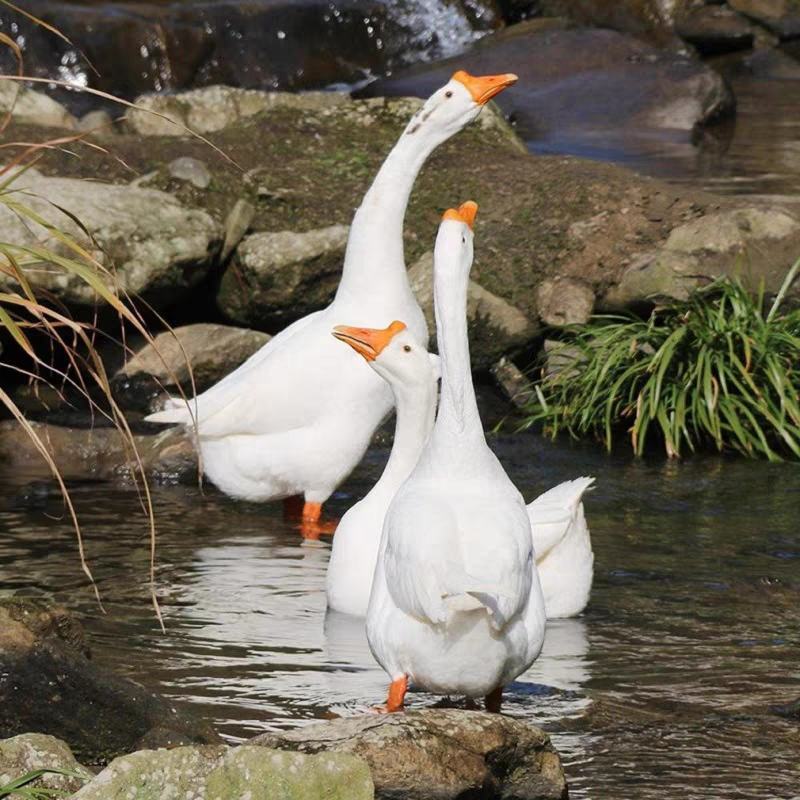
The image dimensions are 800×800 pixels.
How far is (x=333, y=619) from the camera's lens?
5.66m

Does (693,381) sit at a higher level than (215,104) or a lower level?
lower

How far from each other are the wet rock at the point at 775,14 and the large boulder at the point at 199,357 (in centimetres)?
1303

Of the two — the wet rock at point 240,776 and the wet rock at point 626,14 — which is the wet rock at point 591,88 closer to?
the wet rock at point 626,14

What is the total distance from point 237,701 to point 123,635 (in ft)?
2.66

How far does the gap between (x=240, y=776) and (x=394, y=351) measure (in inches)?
91.6

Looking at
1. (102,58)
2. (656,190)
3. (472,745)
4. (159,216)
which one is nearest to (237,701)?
(472,745)

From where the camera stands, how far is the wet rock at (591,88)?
15.0 metres

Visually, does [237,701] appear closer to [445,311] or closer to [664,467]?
[445,311]

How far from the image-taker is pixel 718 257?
8.88 m

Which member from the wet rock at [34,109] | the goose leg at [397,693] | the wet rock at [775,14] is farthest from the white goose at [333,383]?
the wet rock at [775,14]

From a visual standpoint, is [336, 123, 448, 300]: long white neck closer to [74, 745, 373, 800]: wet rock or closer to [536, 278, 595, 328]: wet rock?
[536, 278, 595, 328]: wet rock

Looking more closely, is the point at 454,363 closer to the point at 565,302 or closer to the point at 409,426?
the point at 409,426

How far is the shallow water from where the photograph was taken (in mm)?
4445

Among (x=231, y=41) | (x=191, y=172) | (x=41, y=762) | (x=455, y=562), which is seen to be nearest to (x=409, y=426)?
(x=455, y=562)
